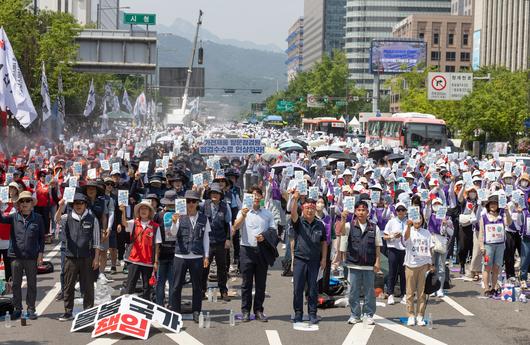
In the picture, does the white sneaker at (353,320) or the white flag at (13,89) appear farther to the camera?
the white flag at (13,89)

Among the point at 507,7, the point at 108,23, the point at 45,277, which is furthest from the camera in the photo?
the point at 108,23

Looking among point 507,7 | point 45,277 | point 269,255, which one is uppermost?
point 507,7

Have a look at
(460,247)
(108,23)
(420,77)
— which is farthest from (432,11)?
(460,247)

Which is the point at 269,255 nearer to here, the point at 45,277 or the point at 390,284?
the point at 390,284

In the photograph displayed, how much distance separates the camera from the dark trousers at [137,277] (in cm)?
1185

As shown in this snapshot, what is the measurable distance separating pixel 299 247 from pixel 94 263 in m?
2.77

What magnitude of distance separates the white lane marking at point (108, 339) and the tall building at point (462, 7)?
160 metres

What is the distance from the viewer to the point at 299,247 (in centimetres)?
1180

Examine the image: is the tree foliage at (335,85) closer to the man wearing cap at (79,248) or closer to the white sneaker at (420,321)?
the white sneaker at (420,321)

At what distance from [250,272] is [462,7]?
6592 inches

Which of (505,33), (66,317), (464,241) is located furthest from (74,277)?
(505,33)

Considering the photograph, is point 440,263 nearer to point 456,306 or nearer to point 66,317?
point 456,306

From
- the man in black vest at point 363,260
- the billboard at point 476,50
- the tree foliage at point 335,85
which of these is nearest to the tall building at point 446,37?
the billboard at point 476,50

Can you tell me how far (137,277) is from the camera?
12031 millimetres
